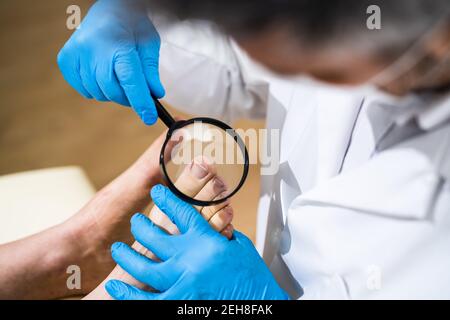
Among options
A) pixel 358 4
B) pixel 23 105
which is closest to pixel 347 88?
pixel 358 4

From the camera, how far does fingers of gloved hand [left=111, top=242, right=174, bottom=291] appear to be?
0.94 m

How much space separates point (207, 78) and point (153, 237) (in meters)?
0.42

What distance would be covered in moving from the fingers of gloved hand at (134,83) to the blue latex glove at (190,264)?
0.16 meters

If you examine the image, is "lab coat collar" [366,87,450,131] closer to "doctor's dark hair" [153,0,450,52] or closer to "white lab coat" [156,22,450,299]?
"white lab coat" [156,22,450,299]

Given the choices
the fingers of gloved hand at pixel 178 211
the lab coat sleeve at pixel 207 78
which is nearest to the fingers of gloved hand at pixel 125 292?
the fingers of gloved hand at pixel 178 211

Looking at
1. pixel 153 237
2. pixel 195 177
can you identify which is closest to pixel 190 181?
pixel 195 177

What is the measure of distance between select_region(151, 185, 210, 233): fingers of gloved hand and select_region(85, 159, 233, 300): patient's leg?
4 centimetres

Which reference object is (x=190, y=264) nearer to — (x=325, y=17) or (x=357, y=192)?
(x=357, y=192)

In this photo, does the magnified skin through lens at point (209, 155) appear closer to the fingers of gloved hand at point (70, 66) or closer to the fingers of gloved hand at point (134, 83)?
the fingers of gloved hand at point (134, 83)

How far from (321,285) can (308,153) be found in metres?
0.26

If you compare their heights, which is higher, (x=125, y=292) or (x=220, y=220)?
(x=220, y=220)

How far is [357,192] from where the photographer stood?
0.81 metres

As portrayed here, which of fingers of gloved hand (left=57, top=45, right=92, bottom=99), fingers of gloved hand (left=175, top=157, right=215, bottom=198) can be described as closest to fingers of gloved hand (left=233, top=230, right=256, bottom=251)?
fingers of gloved hand (left=175, top=157, right=215, bottom=198)
